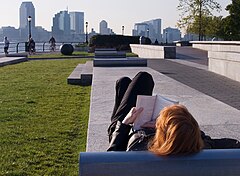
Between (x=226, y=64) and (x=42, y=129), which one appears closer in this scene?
(x=42, y=129)

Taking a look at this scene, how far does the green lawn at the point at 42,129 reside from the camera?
560 cm

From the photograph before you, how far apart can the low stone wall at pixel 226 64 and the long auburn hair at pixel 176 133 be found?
1057 cm

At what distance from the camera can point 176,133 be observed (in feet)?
9.12

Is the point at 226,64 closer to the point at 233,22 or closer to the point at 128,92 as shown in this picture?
the point at 128,92

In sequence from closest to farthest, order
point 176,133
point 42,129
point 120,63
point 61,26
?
point 176,133 → point 42,129 → point 120,63 → point 61,26

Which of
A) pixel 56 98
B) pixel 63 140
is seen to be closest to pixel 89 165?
pixel 63 140

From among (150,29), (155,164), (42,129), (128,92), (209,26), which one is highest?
(150,29)

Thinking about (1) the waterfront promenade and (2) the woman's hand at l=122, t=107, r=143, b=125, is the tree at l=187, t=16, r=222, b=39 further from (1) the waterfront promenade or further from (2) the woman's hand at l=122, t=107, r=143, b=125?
(2) the woman's hand at l=122, t=107, r=143, b=125

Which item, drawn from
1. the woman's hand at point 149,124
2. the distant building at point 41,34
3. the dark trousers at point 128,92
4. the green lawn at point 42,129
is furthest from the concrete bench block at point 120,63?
the distant building at point 41,34

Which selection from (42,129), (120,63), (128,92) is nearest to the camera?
(128,92)

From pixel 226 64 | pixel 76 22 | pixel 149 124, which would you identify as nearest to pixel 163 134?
pixel 149 124

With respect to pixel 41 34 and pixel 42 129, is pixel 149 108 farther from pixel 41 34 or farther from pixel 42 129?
pixel 41 34

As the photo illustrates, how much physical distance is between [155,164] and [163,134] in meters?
0.18

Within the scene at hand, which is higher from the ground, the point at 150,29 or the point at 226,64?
the point at 150,29
